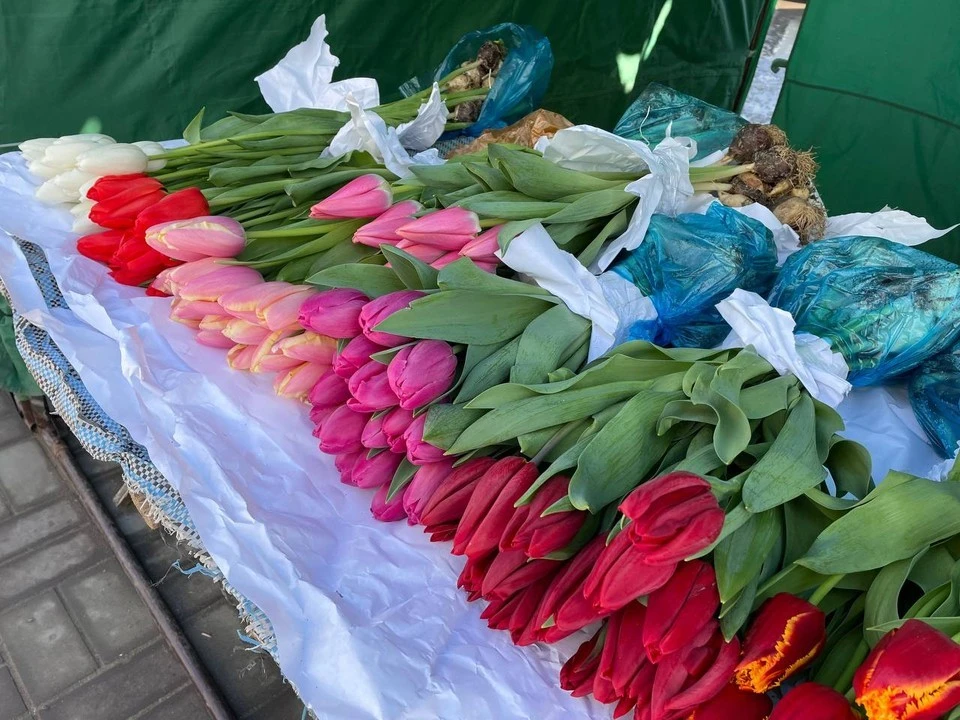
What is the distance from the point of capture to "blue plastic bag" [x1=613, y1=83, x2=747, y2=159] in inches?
64.9

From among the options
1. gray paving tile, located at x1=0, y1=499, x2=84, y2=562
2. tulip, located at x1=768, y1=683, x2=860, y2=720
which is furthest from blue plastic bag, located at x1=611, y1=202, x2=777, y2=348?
gray paving tile, located at x1=0, y1=499, x2=84, y2=562

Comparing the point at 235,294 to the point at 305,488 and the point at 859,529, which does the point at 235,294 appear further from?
the point at 859,529

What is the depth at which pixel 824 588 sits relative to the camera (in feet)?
2.29

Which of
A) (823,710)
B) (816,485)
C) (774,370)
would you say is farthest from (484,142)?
(823,710)

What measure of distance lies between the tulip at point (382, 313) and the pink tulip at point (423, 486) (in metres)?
0.17

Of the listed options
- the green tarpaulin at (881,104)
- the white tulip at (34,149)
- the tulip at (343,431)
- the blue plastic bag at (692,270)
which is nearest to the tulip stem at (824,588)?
the blue plastic bag at (692,270)

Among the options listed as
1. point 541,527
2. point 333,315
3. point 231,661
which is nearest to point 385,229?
point 333,315

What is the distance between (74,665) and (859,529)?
1782 mm

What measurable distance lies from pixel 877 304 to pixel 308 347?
86 cm

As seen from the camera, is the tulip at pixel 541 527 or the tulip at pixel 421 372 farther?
the tulip at pixel 421 372

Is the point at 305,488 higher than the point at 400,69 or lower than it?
lower

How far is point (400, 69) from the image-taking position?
273cm

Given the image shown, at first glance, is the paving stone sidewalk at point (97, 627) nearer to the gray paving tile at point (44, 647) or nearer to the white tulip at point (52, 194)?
the gray paving tile at point (44, 647)

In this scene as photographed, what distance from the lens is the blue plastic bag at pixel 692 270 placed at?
3.70 ft
